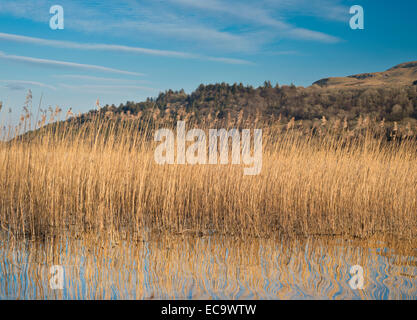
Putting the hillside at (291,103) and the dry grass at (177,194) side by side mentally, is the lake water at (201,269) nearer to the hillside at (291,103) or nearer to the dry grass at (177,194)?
the dry grass at (177,194)

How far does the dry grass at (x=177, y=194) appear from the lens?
416cm

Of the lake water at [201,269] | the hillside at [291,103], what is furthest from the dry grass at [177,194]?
the hillside at [291,103]

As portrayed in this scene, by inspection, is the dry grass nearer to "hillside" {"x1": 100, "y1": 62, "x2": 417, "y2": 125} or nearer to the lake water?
the lake water

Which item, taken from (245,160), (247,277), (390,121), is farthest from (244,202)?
(390,121)

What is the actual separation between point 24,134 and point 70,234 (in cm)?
181

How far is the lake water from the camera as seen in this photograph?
266 centimetres

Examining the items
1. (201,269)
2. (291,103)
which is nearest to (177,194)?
(201,269)

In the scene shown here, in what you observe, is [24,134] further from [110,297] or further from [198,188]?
[110,297]

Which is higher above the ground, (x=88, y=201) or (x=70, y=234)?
(x=88, y=201)

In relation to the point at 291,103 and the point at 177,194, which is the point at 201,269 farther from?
the point at 291,103

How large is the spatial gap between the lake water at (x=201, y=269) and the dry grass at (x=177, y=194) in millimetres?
415

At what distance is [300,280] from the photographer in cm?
295

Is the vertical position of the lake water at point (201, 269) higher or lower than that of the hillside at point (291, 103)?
lower

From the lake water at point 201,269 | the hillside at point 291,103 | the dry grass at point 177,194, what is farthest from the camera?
the hillside at point 291,103
